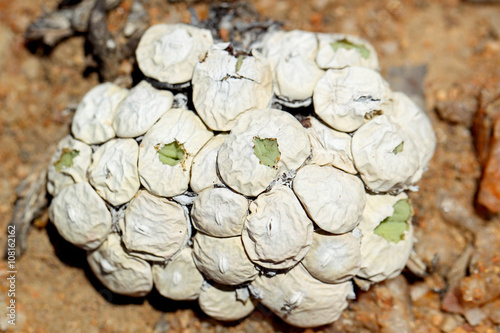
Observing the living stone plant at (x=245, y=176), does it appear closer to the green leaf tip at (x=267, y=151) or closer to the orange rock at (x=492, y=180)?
the green leaf tip at (x=267, y=151)

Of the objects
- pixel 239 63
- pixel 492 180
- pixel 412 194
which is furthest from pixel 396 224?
pixel 239 63

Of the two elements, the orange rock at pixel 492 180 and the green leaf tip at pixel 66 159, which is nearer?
the green leaf tip at pixel 66 159

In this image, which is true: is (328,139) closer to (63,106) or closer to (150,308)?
(150,308)

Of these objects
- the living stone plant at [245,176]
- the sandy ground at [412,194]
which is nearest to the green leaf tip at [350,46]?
the living stone plant at [245,176]

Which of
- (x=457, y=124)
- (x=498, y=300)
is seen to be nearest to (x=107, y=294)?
(x=498, y=300)

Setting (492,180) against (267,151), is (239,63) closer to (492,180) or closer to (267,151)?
(267,151)

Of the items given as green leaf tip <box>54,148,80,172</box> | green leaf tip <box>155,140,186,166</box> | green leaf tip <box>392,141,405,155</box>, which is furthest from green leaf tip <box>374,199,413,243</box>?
green leaf tip <box>54,148,80,172</box>
